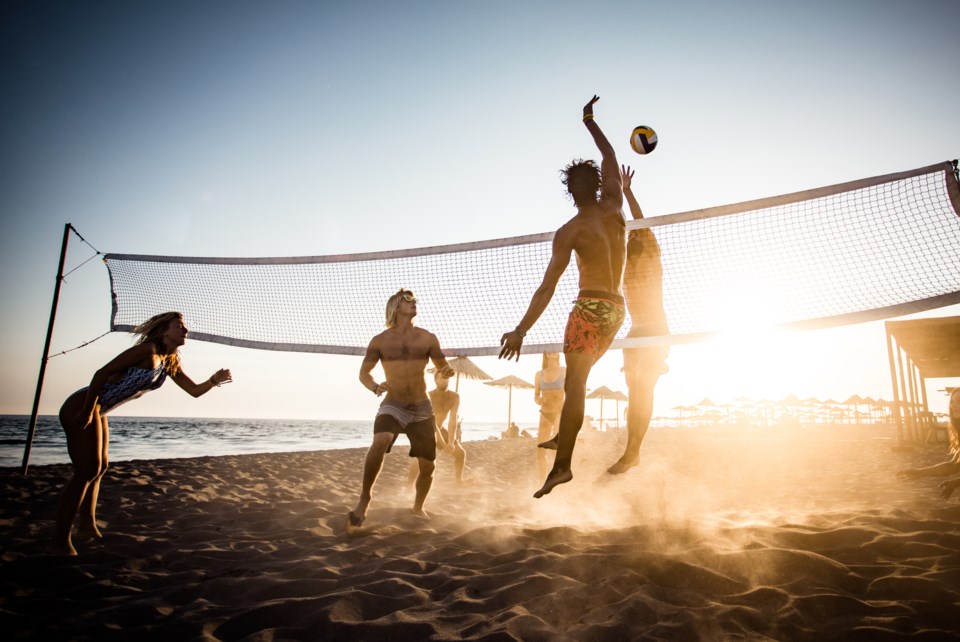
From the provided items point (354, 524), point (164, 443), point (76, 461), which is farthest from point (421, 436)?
point (164, 443)

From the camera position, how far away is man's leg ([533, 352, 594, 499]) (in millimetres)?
3045

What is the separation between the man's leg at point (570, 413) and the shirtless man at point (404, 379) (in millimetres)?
1434

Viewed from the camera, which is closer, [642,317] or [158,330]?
[158,330]

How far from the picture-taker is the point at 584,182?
3436 mm

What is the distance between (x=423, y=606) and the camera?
2.45 m

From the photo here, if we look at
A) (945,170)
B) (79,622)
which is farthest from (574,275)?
(79,622)

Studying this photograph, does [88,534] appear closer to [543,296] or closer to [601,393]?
[543,296]

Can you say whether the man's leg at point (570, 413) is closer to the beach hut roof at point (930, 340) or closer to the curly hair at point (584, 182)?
the curly hair at point (584, 182)

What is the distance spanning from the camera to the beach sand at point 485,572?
7.20ft

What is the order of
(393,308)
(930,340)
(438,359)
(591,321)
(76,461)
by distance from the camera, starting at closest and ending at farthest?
(591,321), (76,461), (438,359), (393,308), (930,340)

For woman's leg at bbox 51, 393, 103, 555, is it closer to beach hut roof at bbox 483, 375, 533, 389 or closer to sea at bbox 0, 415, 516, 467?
sea at bbox 0, 415, 516, 467

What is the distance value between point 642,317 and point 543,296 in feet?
5.61

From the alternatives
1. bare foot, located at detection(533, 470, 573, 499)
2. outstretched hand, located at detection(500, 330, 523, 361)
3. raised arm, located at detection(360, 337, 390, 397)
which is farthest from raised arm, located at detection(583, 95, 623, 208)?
raised arm, located at detection(360, 337, 390, 397)

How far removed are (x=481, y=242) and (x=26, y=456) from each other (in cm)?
733
